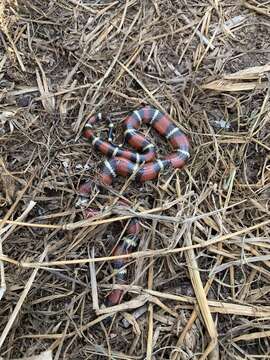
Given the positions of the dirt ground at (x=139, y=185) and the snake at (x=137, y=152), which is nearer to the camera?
the dirt ground at (x=139, y=185)

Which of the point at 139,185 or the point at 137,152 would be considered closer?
the point at 139,185

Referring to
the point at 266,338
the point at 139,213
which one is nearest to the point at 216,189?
the point at 139,213

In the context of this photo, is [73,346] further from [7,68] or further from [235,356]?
[7,68]

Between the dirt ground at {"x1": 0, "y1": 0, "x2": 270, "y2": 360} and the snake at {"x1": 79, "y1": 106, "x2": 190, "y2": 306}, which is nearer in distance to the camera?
the dirt ground at {"x1": 0, "y1": 0, "x2": 270, "y2": 360}
